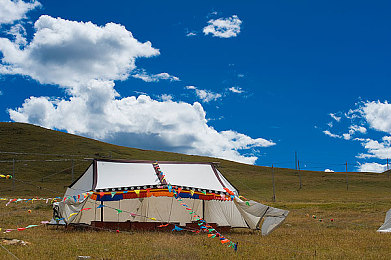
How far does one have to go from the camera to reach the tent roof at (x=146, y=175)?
15375 millimetres

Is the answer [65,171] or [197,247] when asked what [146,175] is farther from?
[65,171]

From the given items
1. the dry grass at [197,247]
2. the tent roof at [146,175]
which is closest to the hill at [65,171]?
the tent roof at [146,175]

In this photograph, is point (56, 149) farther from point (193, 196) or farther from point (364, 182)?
point (193, 196)

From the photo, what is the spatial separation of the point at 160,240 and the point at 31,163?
206 feet

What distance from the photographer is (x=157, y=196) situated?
51.8 feet

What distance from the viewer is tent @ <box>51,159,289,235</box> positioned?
1502cm

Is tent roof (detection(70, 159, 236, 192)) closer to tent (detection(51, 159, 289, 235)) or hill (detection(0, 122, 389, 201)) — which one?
tent (detection(51, 159, 289, 235))

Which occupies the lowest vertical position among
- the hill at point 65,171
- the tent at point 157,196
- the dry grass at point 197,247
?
the dry grass at point 197,247

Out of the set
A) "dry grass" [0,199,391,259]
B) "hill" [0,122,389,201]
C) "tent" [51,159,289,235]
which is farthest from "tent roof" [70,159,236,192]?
"hill" [0,122,389,201]

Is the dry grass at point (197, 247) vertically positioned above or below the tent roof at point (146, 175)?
below

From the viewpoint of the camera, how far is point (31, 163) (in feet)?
227

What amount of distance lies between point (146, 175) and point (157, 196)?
3.53 feet

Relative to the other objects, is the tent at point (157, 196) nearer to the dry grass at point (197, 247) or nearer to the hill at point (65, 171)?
the dry grass at point (197, 247)

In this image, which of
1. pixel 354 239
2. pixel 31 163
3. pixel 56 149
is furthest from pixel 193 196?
pixel 56 149
